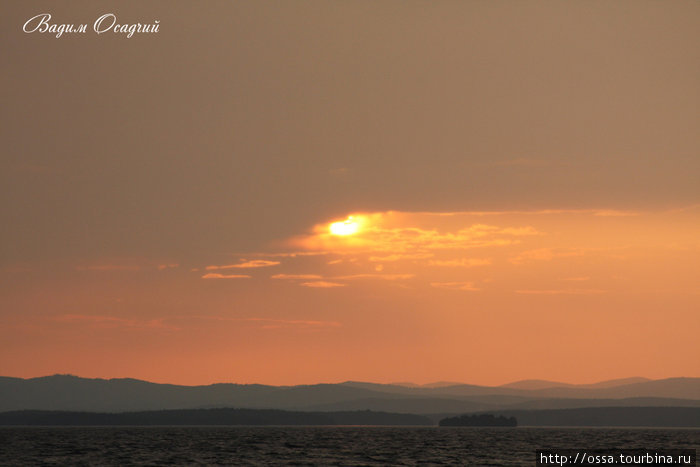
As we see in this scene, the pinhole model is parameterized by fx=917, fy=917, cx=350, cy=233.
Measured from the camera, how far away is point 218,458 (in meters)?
151

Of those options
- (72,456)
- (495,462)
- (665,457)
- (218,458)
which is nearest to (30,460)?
(72,456)

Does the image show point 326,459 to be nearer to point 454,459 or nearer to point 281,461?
point 281,461

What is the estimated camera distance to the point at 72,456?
160 m

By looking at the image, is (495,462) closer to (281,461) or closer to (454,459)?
(454,459)

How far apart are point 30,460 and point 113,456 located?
48.4 ft

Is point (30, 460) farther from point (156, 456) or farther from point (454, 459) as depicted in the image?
point (454, 459)

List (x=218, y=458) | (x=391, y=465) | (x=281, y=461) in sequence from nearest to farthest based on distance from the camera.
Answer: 1. (x=391, y=465)
2. (x=281, y=461)
3. (x=218, y=458)

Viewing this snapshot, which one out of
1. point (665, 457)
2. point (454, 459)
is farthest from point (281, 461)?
point (665, 457)

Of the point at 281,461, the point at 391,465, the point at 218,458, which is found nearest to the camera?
the point at 391,465

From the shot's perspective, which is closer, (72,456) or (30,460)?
(30,460)

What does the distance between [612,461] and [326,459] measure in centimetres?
4622

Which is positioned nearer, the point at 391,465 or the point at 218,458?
the point at 391,465

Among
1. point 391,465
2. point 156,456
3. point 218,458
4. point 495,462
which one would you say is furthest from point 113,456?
point 495,462

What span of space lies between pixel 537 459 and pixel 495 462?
38.8ft
